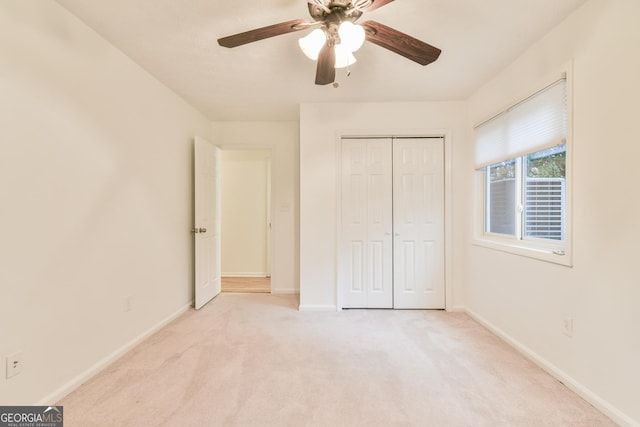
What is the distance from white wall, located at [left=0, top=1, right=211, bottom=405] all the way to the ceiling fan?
108 centimetres

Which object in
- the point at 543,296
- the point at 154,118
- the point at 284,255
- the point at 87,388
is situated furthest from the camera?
the point at 284,255

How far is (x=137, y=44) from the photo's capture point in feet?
6.70

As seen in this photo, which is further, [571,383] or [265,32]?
[571,383]

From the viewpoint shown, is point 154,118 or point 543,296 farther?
point 154,118

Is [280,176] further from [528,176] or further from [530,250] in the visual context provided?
[530,250]

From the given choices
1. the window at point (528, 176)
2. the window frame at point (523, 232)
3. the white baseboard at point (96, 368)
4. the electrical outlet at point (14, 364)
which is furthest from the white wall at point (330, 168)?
the electrical outlet at point (14, 364)

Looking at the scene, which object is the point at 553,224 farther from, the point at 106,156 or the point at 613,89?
the point at 106,156

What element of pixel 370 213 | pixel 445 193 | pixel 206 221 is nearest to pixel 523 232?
pixel 445 193

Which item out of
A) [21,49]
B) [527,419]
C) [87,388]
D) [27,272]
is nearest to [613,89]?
[527,419]

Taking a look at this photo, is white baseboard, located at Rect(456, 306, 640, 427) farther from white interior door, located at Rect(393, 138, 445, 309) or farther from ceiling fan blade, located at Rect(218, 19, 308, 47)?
ceiling fan blade, located at Rect(218, 19, 308, 47)

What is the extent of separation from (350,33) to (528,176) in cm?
193

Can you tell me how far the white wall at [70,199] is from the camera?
1422 millimetres

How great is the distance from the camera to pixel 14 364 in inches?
55.4

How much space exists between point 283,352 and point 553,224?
2271 mm
